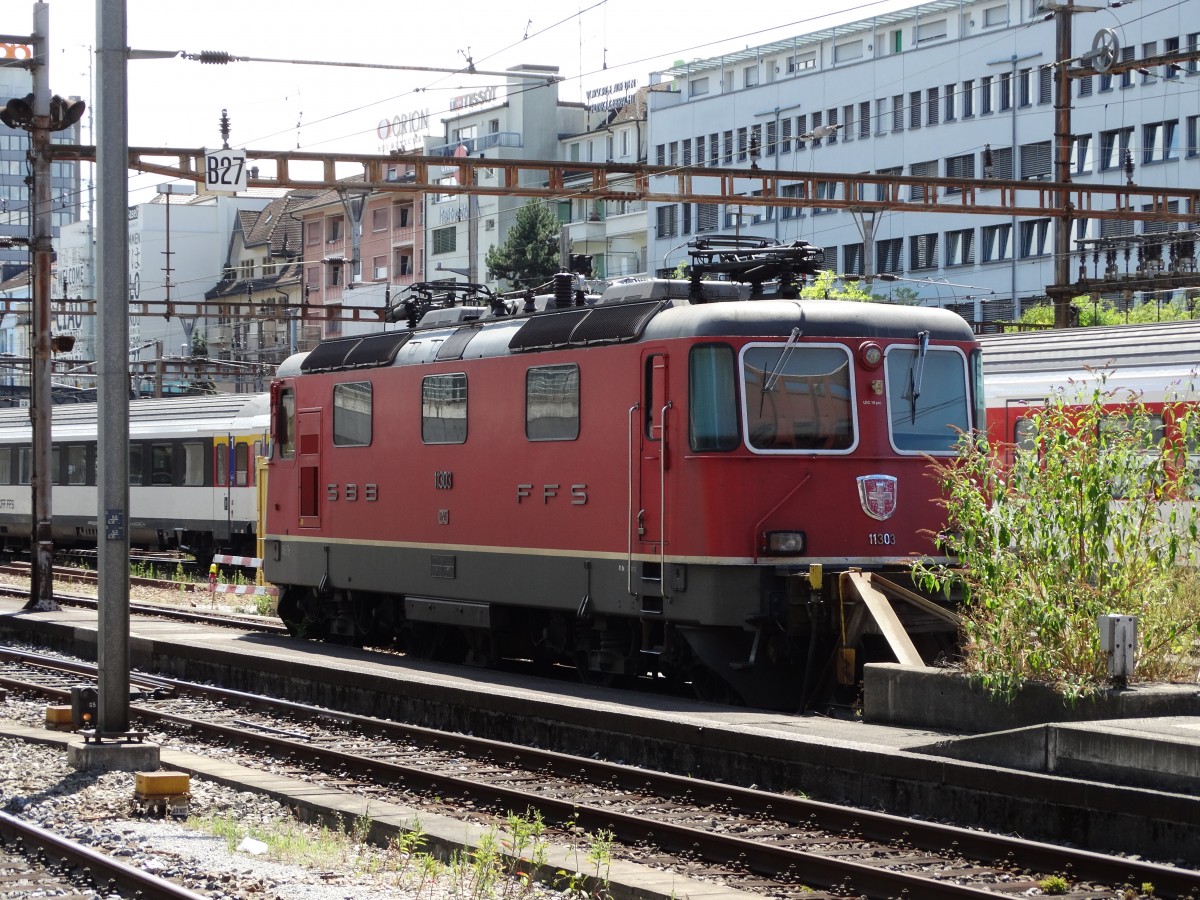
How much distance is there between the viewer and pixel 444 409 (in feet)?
59.6

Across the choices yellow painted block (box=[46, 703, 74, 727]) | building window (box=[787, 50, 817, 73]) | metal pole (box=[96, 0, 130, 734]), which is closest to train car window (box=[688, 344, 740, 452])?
metal pole (box=[96, 0, 130, 734])

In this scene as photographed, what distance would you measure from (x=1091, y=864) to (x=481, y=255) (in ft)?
247

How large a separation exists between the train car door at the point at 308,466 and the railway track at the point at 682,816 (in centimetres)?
493

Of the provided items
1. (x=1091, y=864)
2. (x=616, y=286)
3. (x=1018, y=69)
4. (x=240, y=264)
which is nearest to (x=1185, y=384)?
(x=616, y=286)

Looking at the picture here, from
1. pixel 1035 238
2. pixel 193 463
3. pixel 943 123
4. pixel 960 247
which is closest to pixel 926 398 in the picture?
pixel 193 463

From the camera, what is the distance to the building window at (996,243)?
61.5 meters

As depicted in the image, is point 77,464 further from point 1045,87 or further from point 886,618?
point 1045,87

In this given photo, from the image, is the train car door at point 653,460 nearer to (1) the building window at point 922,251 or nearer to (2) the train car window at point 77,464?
(2) the train car window at point 77,464

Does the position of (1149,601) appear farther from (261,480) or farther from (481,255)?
(481,255)

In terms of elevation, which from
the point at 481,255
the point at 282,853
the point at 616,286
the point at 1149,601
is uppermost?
the point at 481,255

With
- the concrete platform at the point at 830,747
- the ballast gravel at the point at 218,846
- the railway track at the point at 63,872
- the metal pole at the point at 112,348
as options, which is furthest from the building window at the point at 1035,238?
the railway track at the point at 63,872

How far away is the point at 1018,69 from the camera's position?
61.2 meters

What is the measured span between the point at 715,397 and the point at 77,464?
31022 mm

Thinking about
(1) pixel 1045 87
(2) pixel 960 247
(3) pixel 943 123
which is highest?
(1) pixel 1045 87
